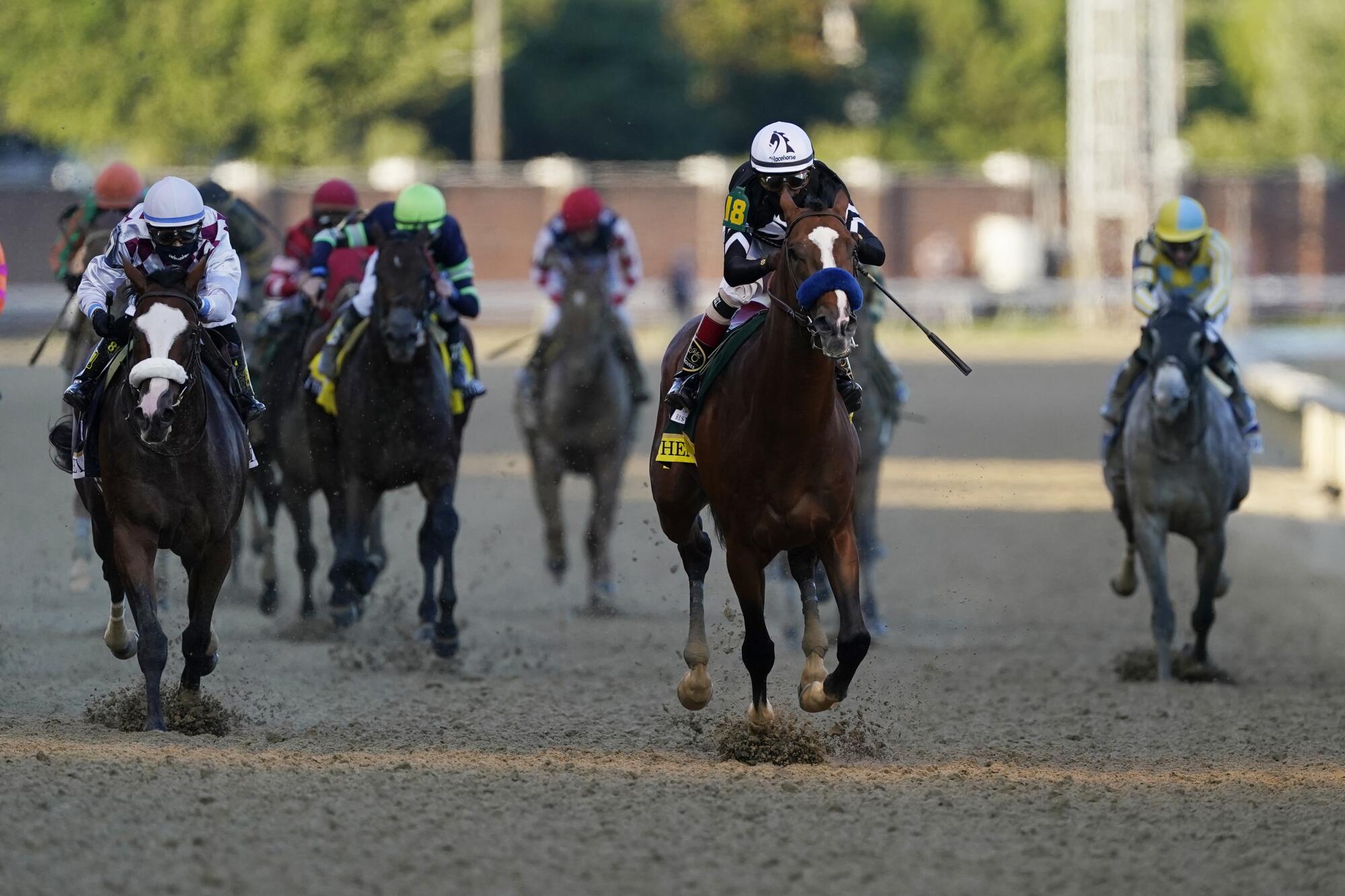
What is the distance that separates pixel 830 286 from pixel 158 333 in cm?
267

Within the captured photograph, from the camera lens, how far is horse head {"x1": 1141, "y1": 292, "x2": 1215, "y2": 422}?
10242mm

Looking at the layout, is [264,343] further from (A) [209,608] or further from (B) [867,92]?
(B) [867,92]

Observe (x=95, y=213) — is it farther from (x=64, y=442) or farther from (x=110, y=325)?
(x=110, y=325)

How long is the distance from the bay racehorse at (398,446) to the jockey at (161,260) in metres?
2.19

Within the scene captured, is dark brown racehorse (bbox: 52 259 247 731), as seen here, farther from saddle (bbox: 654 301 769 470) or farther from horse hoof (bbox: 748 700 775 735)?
horse hoof (bbox: 748 700 775 735)

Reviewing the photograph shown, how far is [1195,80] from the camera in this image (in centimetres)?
5734

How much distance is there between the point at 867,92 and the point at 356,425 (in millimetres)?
50084

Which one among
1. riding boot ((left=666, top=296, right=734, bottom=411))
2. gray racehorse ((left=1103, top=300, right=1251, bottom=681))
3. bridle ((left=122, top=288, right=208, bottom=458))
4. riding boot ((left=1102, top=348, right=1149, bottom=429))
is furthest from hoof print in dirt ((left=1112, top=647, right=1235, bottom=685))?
bridle ((left=122, top=288, right=208, bottom=458))

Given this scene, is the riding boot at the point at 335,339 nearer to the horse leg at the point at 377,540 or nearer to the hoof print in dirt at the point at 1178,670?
the horse leg at the point at 377,540

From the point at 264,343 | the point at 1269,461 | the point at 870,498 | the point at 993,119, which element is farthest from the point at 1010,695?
the point at 993,119

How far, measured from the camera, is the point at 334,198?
1259cm

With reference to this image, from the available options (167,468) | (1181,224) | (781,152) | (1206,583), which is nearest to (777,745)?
(781,152)

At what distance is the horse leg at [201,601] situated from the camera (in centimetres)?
841

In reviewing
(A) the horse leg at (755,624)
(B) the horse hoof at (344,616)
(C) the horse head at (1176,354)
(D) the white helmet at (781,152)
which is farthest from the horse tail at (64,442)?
(C) the horse head at (1176,354)
